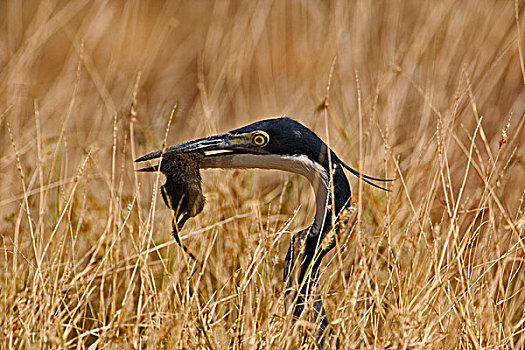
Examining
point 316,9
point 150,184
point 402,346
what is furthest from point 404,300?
point 316,9

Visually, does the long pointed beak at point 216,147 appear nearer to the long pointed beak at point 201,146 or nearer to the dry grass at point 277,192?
the long pointed beak at point 201,146

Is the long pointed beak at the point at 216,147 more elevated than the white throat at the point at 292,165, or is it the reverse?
the long pointed beak at the point at 216,147

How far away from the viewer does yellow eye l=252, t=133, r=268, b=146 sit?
91.5 inches

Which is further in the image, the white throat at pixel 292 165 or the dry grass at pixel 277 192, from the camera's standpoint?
the white throat at pixel 292 165

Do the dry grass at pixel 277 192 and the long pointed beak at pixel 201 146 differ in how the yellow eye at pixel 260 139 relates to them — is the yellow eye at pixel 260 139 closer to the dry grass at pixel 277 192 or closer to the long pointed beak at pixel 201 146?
the long pointed beak at pixel 201 146

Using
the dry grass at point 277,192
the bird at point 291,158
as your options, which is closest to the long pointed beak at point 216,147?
the bird at point 291,158

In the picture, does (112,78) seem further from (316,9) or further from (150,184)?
(150,184)

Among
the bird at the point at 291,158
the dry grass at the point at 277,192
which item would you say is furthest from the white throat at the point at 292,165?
the dry grass at the point at 277,192

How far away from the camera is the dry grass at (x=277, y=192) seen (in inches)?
85.4

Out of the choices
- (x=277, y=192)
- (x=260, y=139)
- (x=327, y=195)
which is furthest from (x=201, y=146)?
(x=277, y=192)

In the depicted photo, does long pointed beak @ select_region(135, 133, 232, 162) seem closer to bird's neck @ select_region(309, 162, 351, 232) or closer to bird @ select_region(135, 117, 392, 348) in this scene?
bird @ select_region(135, 117, 392, 348)

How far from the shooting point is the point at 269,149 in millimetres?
2336

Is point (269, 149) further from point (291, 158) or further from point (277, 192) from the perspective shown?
point (277, 192)

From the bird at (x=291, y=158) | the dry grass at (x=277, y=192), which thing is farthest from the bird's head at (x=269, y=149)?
the dry grass at (x=277, y=192)
